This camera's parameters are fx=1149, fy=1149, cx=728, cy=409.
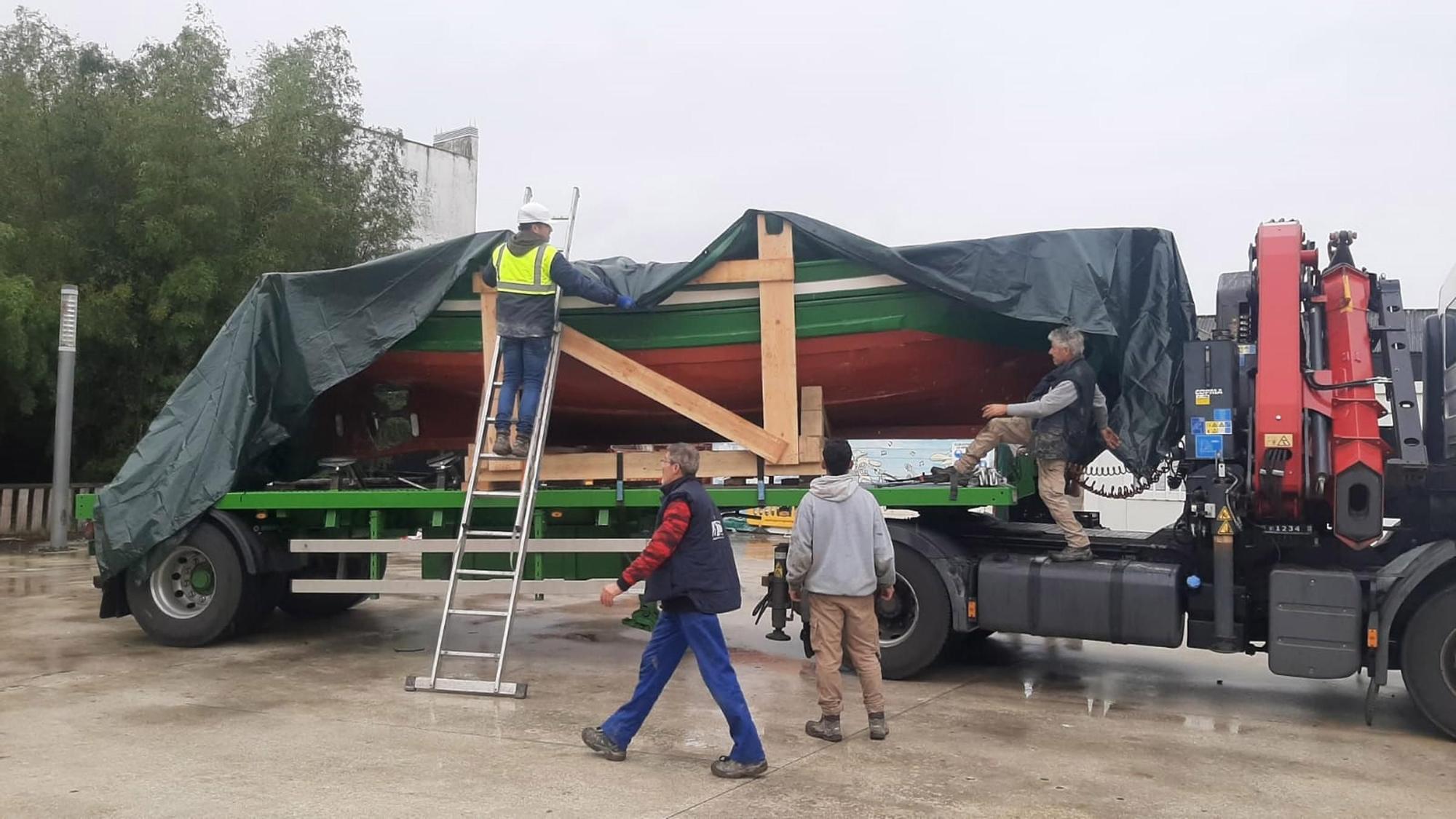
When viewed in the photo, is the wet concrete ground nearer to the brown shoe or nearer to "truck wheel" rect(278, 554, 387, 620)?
"truck wheel" rect(278, 554, 387, 620)

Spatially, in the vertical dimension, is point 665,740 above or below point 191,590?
below

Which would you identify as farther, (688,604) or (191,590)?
(191,590)

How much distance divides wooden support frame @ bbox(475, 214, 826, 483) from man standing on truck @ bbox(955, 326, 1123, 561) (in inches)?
43.4

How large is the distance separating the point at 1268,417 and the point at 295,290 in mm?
6463

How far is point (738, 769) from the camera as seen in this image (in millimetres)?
5031

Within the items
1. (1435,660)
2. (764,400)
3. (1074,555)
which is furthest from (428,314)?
(1435,660)

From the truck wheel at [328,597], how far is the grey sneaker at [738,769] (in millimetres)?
4031

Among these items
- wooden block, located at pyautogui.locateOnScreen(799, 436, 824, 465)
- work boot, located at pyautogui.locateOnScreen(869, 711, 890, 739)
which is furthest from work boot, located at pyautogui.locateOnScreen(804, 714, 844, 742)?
wooden block, located at pyautogui.locateOnScreen(799, 436, 824, 465)

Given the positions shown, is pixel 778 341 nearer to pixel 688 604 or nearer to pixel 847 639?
pixel 847 639

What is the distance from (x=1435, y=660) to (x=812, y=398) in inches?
152

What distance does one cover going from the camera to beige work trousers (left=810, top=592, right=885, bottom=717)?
18.4 feet

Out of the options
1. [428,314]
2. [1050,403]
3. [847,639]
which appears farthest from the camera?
[428,314]

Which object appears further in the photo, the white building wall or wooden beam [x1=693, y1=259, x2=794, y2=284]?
the white building wall

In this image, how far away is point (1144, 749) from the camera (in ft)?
18.8
